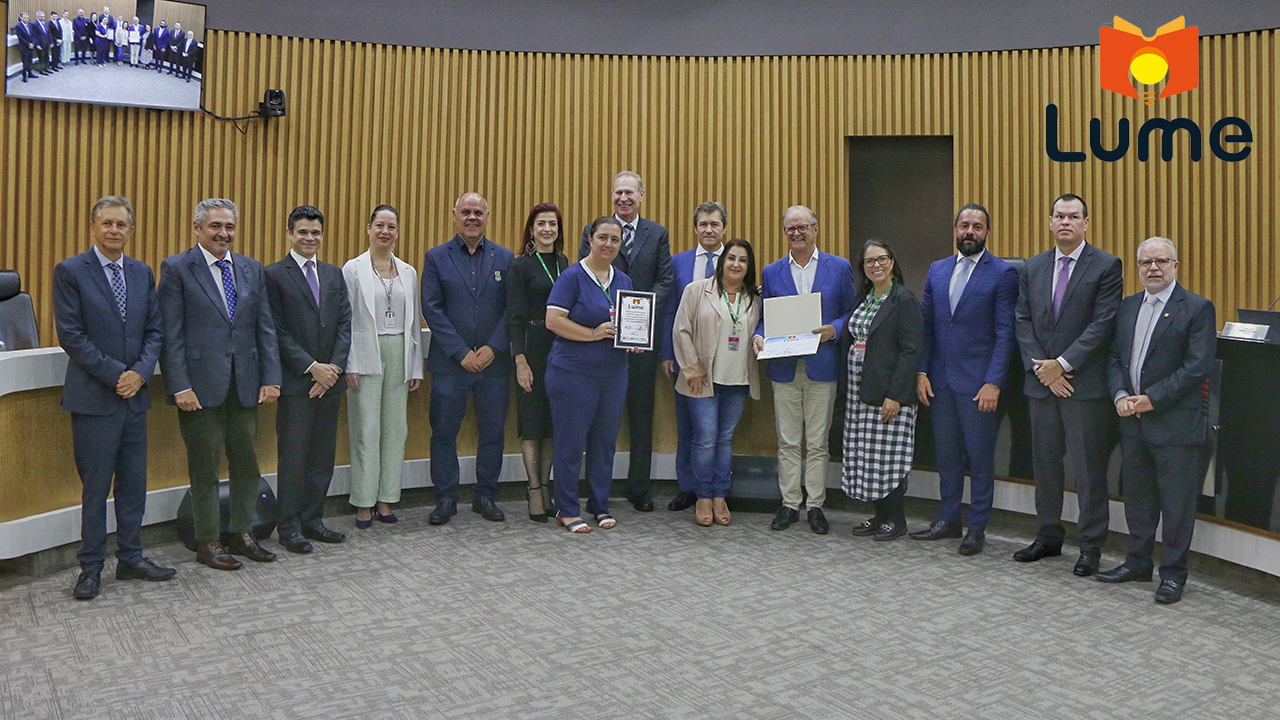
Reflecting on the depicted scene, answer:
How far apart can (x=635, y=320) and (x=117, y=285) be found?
229 cm

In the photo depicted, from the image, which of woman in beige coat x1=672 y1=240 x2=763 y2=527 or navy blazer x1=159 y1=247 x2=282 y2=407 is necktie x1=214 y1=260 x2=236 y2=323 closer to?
navy blazer x1=159 y1=247 x2=282 y2=407

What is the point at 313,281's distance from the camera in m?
4.20

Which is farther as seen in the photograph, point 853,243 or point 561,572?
point 853,243

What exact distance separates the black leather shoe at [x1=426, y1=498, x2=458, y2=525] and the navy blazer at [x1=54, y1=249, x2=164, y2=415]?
5.22 ft

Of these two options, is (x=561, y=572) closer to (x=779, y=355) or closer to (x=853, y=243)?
(x=779, y=355)

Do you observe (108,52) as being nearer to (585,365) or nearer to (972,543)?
(585,365)

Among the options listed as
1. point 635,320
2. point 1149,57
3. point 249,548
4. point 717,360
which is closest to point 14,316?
point 249,548

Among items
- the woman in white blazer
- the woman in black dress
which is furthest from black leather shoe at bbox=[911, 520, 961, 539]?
the woman in white blazer

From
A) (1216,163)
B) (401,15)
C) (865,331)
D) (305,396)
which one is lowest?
(305,396)

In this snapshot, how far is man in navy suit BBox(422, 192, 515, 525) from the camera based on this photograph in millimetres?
4676

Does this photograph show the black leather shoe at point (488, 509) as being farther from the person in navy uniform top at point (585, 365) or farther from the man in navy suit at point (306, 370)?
the man in navy suit at point (306, 370)

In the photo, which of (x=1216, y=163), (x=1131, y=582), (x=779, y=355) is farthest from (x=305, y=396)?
(x=1216, y=163)

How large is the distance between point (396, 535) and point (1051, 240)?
4.93 meters

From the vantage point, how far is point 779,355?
441 cm
